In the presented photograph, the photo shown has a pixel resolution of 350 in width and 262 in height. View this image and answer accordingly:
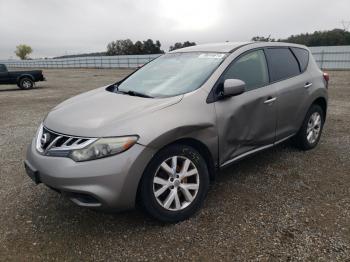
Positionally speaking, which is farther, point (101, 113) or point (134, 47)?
point (134, 47)

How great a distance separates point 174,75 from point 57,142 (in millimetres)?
1480

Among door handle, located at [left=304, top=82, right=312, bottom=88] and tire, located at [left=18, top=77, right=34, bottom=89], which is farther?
tire, located at [left=18, top=77, right=34, bottom=89]

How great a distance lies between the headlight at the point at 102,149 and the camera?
2.71m

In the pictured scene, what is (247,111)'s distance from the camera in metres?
3.64

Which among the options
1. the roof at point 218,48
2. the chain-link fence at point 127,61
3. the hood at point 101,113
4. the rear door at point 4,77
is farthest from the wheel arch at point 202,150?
the rear door at point 4,77

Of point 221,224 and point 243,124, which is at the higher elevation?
point 243,124

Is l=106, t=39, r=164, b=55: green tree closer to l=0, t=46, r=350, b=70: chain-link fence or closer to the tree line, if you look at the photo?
l=0, t=46, r=350, b=70: chain-link fence

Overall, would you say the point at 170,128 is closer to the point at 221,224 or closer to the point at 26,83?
the point at 221,224

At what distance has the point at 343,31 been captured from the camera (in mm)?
43000

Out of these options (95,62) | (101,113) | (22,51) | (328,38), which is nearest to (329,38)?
(328,38)

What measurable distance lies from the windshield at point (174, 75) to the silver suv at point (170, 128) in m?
Answer: 0.01

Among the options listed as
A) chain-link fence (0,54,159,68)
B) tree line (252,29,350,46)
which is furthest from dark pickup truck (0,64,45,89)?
tree line (252,29,350,46)

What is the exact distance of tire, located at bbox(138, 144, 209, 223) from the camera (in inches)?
114

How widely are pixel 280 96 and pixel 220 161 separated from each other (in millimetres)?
1249
